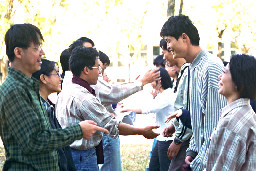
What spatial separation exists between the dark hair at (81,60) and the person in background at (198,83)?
0.86m

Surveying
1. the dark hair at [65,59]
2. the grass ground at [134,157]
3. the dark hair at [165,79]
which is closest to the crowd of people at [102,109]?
the dark hair at [65,59]

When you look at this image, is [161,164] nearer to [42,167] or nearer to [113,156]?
[113,156]

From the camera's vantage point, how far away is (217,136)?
12.1 feet

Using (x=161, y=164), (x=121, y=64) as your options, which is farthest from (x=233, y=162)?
(x=121, y=64)

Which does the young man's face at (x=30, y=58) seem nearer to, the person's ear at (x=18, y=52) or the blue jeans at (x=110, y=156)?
the person's ear at (x=18, y=52)

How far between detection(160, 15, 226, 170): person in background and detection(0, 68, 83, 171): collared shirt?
1.20m

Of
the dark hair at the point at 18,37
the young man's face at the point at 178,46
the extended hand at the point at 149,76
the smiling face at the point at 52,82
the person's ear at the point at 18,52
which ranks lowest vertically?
the extended hand at the point at 149,76

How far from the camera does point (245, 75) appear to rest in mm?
3736

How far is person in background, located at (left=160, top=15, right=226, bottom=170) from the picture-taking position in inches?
167

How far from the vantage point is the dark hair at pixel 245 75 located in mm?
3734

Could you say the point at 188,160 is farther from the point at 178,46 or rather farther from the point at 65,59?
the point at 65,59

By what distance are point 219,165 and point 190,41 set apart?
4.92 feet

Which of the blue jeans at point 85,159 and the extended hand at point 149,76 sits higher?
the extended hand at point 149,76

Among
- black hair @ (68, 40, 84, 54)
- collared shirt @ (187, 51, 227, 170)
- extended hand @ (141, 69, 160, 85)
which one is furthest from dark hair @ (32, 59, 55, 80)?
collared shirt @ (187, 51, 227, 170)
